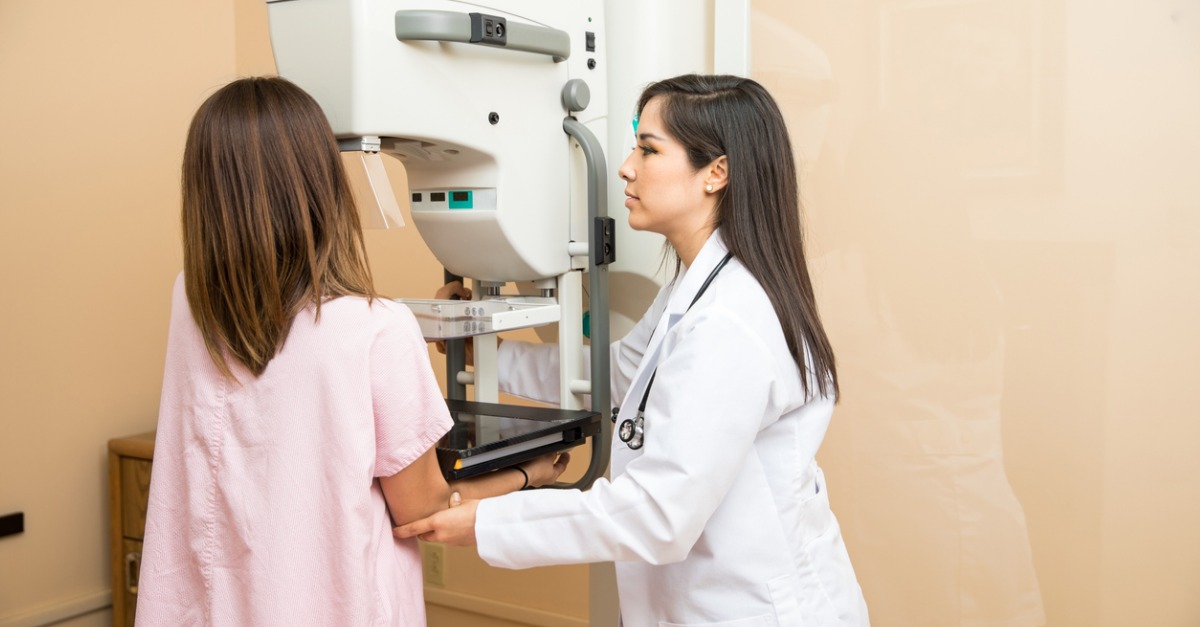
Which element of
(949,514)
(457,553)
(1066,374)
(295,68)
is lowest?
(457,553)

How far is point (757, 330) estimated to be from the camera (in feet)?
4.05

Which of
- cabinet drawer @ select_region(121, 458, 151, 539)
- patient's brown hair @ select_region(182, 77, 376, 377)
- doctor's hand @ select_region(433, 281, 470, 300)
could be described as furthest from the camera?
cabinet drawer @ select_region(121, 458, 151, 539)

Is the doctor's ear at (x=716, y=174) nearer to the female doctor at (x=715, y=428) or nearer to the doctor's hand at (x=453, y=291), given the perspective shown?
the female doctor at (x=715, y=428)

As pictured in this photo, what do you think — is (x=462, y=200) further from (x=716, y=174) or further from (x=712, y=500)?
(x=712, y=500)

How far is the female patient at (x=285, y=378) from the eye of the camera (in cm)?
114

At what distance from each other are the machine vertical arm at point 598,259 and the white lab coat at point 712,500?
30 cm

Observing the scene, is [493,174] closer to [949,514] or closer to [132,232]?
[949,514]

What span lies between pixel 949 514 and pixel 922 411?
17cm

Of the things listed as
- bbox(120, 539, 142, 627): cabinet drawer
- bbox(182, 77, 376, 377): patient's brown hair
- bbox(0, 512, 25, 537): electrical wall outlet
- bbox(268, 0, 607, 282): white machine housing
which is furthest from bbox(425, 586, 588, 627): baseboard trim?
bbox(182, 77, 376, 377): patient's brown hair

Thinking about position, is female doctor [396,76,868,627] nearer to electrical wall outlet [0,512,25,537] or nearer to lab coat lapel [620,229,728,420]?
lab coat lapel [620,229,728,420]

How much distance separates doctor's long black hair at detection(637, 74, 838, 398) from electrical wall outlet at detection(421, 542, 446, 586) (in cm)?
176

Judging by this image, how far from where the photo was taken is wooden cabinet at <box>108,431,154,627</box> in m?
2.57

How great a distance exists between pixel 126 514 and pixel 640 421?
1.84 meters

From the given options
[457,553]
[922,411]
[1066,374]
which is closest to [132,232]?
[457,553]
